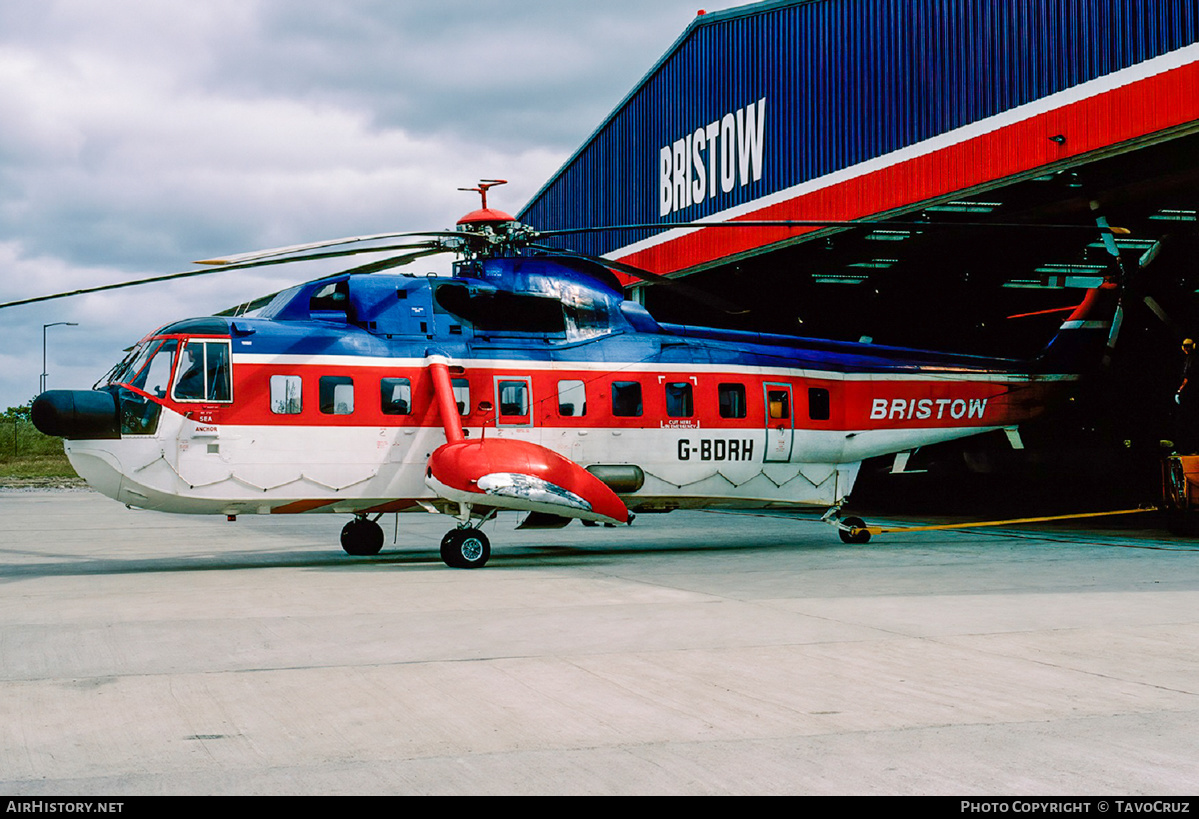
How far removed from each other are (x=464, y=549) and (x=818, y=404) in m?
6.06

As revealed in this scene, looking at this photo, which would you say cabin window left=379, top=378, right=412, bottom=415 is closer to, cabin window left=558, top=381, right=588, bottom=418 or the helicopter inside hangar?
cabin window left=558, top=381, right=588, bottom=418

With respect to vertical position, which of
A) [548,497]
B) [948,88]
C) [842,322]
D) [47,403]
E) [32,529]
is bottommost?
[32,529]

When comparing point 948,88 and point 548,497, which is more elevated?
point 948,88

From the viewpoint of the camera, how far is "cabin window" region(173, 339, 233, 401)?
13.2 m

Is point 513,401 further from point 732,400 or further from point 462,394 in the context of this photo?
point 732,400

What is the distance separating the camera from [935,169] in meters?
17.8

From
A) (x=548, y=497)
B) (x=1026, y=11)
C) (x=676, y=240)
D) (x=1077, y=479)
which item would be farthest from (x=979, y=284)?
(x=548, y=497)

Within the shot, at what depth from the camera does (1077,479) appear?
2244cm

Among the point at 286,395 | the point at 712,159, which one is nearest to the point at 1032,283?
the point at 712,159

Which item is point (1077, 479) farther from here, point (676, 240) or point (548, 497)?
point (548, 497)

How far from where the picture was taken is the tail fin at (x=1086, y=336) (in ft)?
59.4

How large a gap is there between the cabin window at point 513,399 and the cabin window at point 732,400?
9.69 ft

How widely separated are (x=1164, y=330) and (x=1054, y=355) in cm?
280

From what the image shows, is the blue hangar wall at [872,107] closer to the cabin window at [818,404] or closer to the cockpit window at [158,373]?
the cabin window at [818,404]
